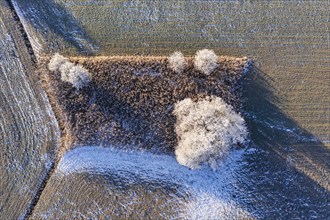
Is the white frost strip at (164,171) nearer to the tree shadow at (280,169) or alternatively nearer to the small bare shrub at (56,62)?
the tree shadow at (280,169)

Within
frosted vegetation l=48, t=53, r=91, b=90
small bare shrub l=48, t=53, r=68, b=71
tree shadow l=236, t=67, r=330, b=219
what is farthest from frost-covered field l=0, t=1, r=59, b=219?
tree shadow l=236, t=67, r=330, b=219

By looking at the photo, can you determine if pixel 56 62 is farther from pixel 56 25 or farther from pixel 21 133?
pixel 21 133

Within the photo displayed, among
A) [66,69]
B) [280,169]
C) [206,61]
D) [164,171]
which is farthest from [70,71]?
[280,169]

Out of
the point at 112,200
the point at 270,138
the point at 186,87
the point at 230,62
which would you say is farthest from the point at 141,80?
the point at 270,138

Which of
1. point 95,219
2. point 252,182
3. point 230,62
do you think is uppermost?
point 230,62

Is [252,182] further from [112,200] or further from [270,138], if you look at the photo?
[112,200]

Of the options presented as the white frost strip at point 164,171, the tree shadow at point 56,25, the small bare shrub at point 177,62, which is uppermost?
the tree shadow at point 56,25

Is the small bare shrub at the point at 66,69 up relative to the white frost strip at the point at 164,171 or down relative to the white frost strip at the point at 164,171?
up

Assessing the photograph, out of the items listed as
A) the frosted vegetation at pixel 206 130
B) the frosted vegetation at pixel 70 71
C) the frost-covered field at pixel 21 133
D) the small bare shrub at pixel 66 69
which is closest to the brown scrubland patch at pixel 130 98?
the frosted vegetation at pixel 70 71
